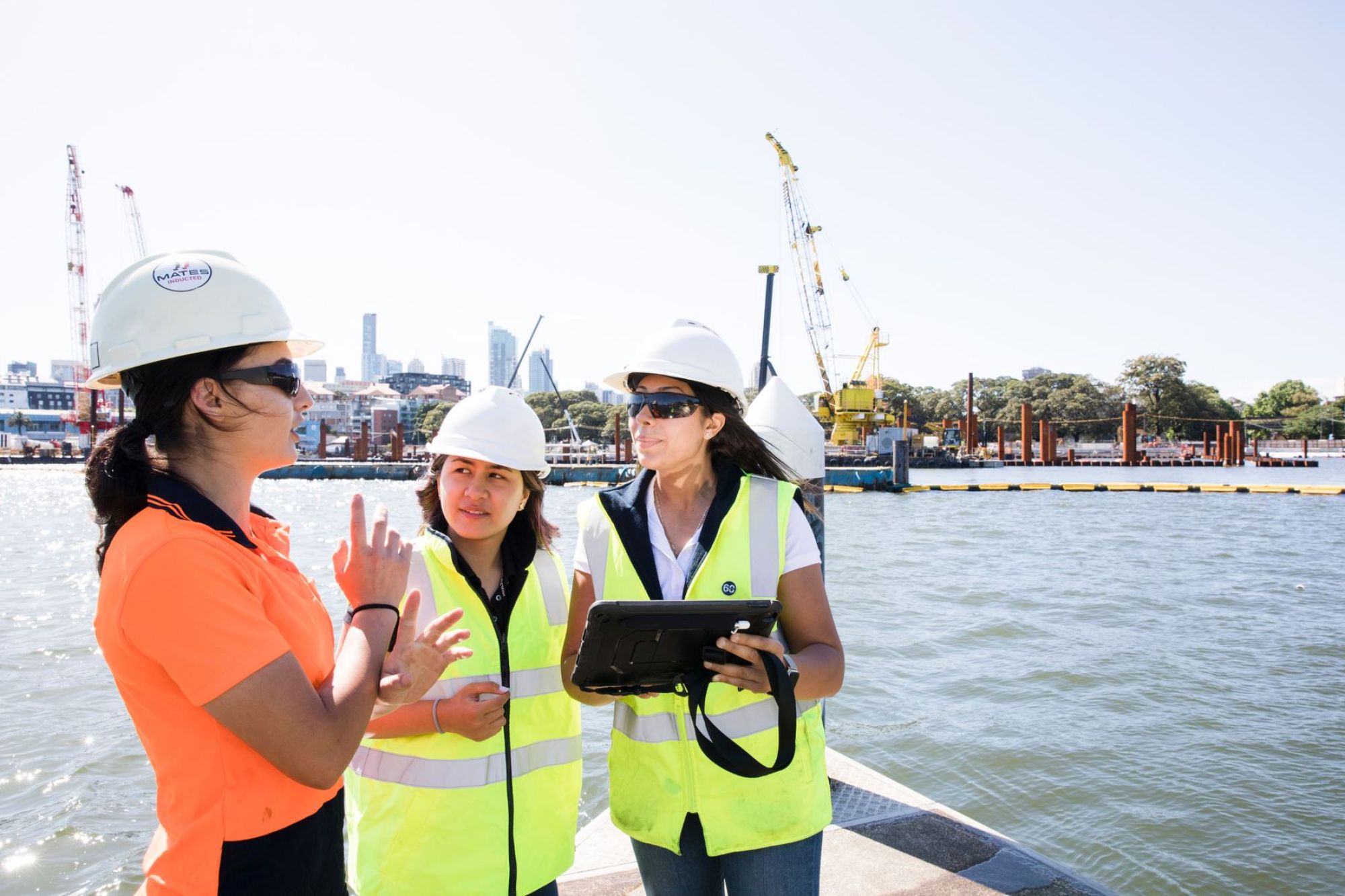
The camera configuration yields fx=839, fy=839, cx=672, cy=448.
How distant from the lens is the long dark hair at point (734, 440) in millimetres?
2363

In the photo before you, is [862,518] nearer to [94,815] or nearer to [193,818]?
[94,815]

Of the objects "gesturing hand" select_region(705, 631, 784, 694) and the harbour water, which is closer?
"gesturing hand" select_region(705, 631, 784, 694)

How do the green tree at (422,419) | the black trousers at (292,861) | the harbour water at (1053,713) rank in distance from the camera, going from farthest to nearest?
1. the green tree at (422,419)
2. the harbour water at (1053,713)
3. the black trousers at (292,861)

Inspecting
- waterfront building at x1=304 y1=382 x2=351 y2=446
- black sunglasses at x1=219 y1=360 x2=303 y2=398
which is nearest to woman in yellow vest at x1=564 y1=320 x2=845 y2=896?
black sunglasses at x1=219 y1=360 x2=303 y2=398

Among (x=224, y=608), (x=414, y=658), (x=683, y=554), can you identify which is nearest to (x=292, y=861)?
(x=414, y=658)

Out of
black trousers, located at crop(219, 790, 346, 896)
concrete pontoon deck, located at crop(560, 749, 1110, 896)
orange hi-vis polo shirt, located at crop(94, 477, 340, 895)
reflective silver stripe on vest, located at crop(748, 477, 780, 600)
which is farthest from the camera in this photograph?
concrete pontoon deck, located at crop(560, 749, 1110, 896)

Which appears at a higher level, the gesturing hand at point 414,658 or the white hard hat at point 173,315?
the white hard hat at point 173,315

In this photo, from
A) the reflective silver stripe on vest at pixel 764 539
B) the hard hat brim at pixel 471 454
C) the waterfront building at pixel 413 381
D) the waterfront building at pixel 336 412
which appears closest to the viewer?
the reflective silver stripe on vest at pixel 764 539

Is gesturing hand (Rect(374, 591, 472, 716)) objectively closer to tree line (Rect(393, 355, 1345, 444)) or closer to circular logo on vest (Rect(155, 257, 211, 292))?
circular logo on vest (Rect(155, 257, 211, 292))

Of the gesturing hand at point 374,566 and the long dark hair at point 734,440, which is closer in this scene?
the gesturing hand at point 374,566

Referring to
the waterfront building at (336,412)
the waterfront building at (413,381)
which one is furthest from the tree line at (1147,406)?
the waterfront building at (413,381)

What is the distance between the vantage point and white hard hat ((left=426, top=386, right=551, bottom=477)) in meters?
2.41

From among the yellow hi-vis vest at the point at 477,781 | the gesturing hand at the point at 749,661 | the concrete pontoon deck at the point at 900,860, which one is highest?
the gesturing hand at the point at 749,661

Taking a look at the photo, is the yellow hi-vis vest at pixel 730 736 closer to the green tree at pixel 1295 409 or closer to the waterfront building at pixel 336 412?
the green tree at pixel 1295 409
